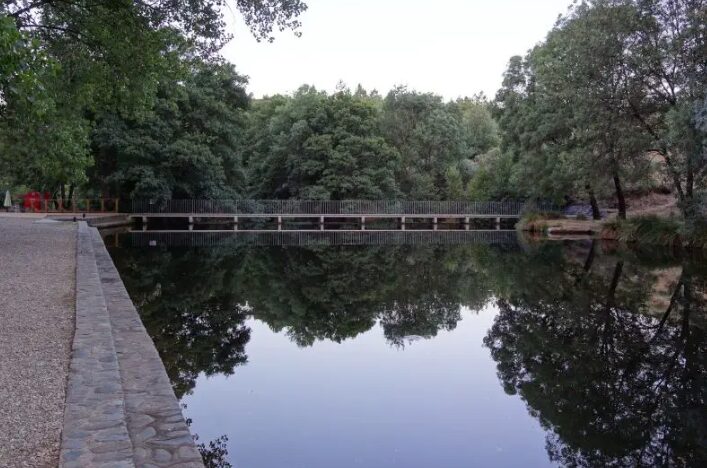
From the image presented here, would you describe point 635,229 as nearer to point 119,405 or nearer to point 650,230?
point 650,230

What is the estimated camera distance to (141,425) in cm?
381

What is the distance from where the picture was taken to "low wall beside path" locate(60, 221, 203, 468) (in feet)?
10.7

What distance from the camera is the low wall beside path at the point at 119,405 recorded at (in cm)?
325

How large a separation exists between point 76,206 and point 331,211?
15.7m

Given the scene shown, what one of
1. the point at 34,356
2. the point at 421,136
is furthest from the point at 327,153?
the point at 34,356

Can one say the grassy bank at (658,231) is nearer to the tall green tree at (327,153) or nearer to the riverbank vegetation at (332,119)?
the riverbank vegetation at (332,119)

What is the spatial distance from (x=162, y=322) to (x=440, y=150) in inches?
1629

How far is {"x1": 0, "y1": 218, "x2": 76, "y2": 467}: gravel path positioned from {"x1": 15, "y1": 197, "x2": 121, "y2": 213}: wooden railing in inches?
945

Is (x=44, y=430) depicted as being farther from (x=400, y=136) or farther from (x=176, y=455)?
(x=400, y=136)

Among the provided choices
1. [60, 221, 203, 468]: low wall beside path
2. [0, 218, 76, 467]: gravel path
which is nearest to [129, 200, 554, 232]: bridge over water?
[0, 218, 76, 467]: gravel path

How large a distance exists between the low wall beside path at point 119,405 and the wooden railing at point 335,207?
28446mm

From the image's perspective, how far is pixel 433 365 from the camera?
6.86m

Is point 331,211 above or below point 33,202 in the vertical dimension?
below

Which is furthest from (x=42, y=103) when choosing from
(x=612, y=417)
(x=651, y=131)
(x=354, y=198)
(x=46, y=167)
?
(x=354, y=198)
